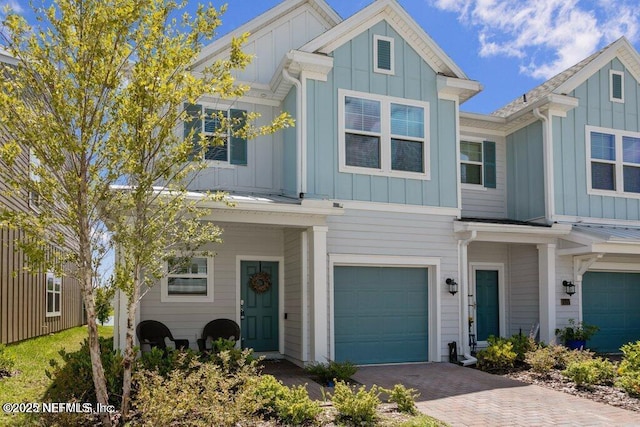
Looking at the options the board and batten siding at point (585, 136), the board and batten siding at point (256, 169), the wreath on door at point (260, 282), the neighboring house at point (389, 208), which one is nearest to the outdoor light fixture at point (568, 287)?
the neighboring house at point (389, 208)

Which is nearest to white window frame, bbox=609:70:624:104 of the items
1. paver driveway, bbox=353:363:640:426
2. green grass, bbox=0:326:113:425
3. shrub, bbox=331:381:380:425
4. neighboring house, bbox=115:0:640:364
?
neighboring house, bbox=115:0:640:364

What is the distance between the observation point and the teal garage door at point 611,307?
13.4 meters

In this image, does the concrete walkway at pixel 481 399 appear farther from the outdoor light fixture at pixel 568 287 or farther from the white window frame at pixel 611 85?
the white window frame at pixel 611 85

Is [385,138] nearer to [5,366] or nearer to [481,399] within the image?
[481,399]

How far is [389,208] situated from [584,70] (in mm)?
5943

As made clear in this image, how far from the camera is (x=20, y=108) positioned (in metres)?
5.68

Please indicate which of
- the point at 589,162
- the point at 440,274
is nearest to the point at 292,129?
the point at 440,274

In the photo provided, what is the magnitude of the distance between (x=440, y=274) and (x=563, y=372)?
9.85 ft

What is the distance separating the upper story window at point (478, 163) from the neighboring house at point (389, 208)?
7 centimetres

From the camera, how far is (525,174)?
13.8 m

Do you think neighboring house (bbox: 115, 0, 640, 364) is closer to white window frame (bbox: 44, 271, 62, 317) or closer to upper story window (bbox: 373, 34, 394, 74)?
upper story window (bbox: 373, 34, 394, 74)

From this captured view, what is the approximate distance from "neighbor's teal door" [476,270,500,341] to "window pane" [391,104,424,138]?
4006 mm

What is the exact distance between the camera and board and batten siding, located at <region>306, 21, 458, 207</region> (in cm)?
1106

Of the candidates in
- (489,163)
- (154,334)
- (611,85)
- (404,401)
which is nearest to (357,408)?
Result: (404,401)
